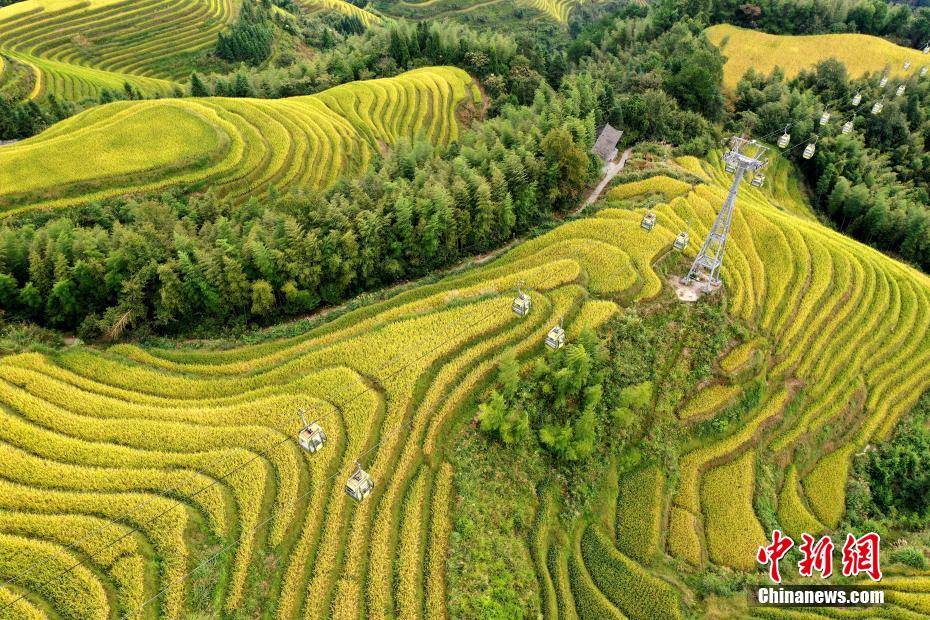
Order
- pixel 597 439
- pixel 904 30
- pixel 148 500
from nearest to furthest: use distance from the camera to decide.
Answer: pixel 148 500 → pixel 597 439 → pixel 904 30

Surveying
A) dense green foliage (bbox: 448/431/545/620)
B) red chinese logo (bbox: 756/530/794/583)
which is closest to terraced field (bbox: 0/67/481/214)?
dense green foliage (bbox: 448/431/545/620)

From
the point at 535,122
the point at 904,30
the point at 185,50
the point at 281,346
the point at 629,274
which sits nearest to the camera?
the point at 281,346

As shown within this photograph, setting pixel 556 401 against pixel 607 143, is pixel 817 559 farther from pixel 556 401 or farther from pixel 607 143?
pixel 607 143

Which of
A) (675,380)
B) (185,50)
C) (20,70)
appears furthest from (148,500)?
(185,50)

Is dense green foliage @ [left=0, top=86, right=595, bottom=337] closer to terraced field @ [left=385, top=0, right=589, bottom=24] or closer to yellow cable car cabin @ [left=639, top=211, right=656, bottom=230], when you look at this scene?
yellow cable car cabin @ [left=639, top=211, right=656, bottom=230]

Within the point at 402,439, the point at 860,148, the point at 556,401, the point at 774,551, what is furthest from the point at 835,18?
the point at 402,439

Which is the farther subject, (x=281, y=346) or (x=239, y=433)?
(x=281, y=346)

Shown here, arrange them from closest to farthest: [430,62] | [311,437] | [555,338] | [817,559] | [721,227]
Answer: [311,437] < [817,559] < [555,338] < [721,227] < [430,62]

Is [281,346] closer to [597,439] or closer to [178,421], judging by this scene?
[178,421]
